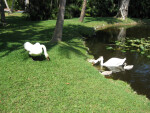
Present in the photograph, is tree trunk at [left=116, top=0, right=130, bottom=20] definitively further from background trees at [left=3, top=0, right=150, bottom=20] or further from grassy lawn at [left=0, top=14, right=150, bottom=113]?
grassy lawn at [left=0, top=14, right=150, bottom=113]

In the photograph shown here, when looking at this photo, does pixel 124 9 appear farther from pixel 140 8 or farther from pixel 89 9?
pixel 89 9

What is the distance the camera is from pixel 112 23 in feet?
72.7

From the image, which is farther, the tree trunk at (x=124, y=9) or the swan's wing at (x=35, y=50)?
the tree trunk at (x=124, y=9)

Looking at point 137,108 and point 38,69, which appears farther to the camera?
point 38,69

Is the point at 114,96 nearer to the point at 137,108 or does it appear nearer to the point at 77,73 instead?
the point at 137,108

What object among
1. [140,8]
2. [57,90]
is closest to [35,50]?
[57,90]

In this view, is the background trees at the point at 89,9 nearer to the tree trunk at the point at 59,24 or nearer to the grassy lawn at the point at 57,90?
the tree trunk at the point at 59,24

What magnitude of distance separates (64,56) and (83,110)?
367 centimetres

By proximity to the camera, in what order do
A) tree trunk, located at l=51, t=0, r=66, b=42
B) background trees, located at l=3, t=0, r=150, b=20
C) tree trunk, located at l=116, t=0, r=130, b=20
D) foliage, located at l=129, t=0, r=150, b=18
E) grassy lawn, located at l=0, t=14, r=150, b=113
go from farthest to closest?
foliage, located at l=129, t=0, r=150, b=18, tree trunk, located at l=116, t=0, r=130, b=20, background trees, located at l=3, t=0, r=150, b=20, tree trunk, located at l=51, t=0, r=66, b=42, grassy lawn, located at l=0, t=14, r=150, b=113

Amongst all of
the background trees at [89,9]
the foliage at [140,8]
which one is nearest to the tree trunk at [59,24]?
the background trees at [89,9]

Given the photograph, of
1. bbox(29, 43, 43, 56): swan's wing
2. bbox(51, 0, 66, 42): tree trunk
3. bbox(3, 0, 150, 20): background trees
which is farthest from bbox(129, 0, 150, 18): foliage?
bbox(29, 43, 43, 56): swan's wing

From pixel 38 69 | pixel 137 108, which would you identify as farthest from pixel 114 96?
pixel 38 69

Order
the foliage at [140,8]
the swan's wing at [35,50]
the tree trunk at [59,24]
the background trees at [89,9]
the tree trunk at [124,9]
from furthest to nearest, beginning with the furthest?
the foliage at [140,8] < the tree trunk at [124,9] < the background trees at [89,9] < the tree trunk at [59,24] < the swan's wing at [35,50]

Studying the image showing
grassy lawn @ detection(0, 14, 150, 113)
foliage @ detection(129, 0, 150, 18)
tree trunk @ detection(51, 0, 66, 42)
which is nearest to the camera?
grassy lawn @ detection(0, 14, 150, 113)
